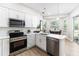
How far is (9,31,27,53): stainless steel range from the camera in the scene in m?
2.57

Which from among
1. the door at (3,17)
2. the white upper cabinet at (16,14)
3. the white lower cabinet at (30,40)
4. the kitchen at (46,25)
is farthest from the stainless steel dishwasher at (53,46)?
the door at (3,17)

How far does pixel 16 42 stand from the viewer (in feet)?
9.04

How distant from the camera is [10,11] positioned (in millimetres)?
2695

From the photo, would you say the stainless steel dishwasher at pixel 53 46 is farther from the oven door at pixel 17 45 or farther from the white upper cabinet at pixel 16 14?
the white upper cabinet at pixel 16 14

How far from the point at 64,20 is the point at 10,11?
1933 mm

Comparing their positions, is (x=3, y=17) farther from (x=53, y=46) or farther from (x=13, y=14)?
(x=53, y=46)

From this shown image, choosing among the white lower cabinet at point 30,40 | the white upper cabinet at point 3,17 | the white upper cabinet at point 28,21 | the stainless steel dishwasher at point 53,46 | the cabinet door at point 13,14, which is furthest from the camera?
the white upper cabinet at point 28,21

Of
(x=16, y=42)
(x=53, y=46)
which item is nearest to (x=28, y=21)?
(x=16, y=42)

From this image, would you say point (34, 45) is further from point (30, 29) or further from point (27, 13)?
point (27, 13)

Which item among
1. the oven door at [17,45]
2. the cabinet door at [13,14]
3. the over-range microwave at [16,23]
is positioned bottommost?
the oven door at [17,45]

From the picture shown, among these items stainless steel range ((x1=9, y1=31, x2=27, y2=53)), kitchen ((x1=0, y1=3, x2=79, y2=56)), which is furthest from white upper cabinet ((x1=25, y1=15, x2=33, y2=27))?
stainless steel range ((x1=9, y1=31, x2=27, y2=53))

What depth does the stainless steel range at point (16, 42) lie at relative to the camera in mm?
2573

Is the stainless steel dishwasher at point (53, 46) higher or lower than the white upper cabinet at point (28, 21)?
lower

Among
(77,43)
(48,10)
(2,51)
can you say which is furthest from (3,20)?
(77,43)
